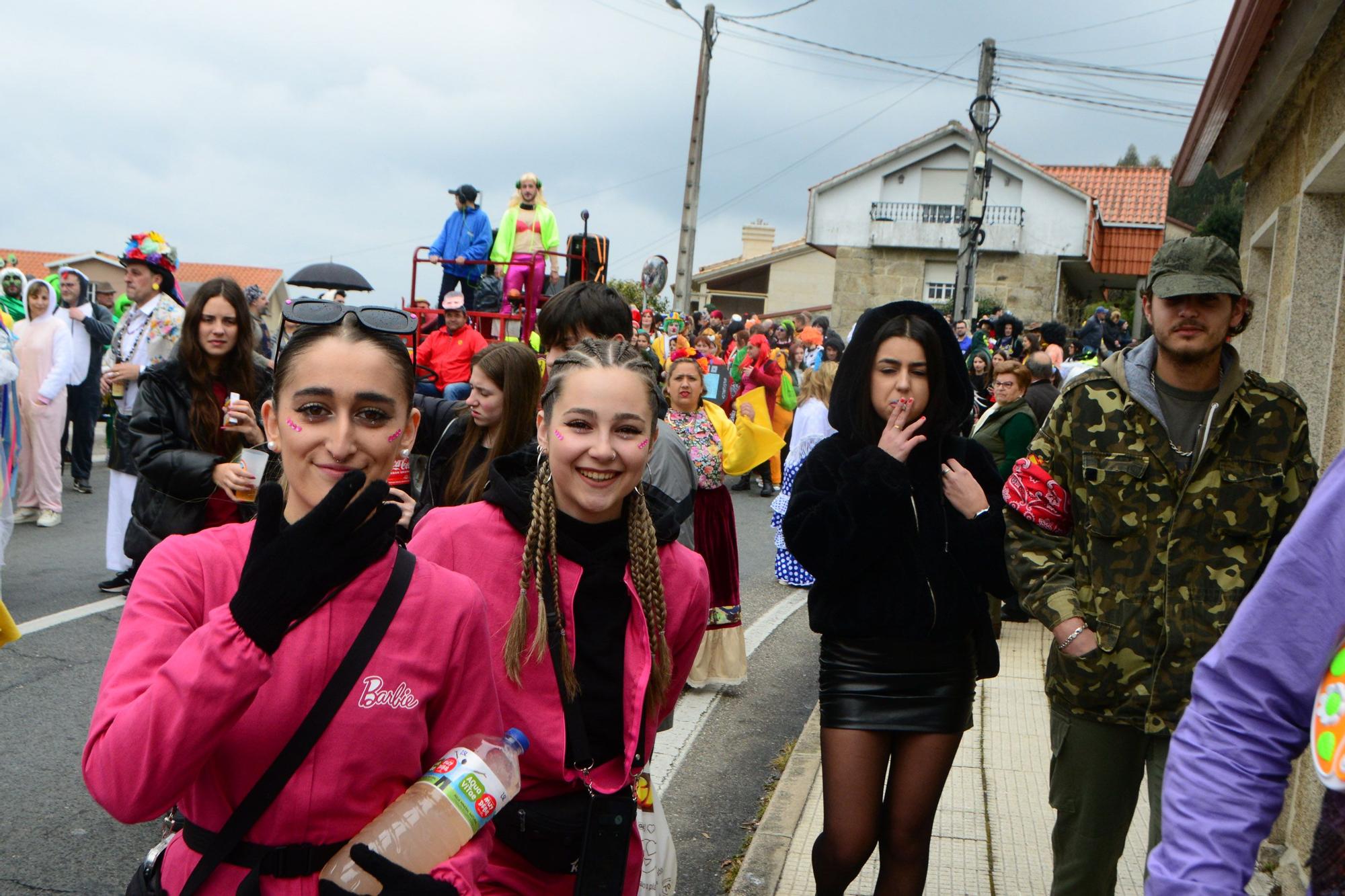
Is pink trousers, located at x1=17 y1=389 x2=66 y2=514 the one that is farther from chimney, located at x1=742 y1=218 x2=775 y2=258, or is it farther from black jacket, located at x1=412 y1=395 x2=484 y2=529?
chimney, located at x1=742 y1=218 x2=775 y2=258

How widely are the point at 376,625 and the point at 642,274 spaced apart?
1714 centimetres

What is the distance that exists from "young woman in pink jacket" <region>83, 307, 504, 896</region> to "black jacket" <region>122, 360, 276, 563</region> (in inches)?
111

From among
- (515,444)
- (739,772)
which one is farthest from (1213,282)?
(739,772)

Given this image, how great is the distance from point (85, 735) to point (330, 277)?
10.2m

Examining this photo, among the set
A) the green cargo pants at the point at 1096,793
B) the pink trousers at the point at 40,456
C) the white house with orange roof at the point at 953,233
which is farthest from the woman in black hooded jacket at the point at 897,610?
the white house with orange roof at the point at 953,233

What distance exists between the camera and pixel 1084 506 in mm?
3465

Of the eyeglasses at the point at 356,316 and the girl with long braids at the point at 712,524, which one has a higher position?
the eyeglasses at the point at 356,316

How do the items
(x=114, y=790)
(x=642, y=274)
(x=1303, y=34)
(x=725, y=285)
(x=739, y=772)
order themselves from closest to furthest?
(x=114, y=790)
(x=1303, y=34)
(x=739, y=772)
(x=642, y=274)
(x=725, y=285)

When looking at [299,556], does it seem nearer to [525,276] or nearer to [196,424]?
[196,424]

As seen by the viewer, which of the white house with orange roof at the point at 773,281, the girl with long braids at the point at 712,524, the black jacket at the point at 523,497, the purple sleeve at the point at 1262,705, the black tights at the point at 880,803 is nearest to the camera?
→ the purple sleeve at the point at 1262,705

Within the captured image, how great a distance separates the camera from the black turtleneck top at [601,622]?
8.62 ft

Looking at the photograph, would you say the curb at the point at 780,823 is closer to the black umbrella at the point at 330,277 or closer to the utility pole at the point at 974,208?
the black umbrella at the point at 330,277

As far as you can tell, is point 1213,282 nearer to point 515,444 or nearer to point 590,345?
point 590,345

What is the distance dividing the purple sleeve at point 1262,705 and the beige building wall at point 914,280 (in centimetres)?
4004
